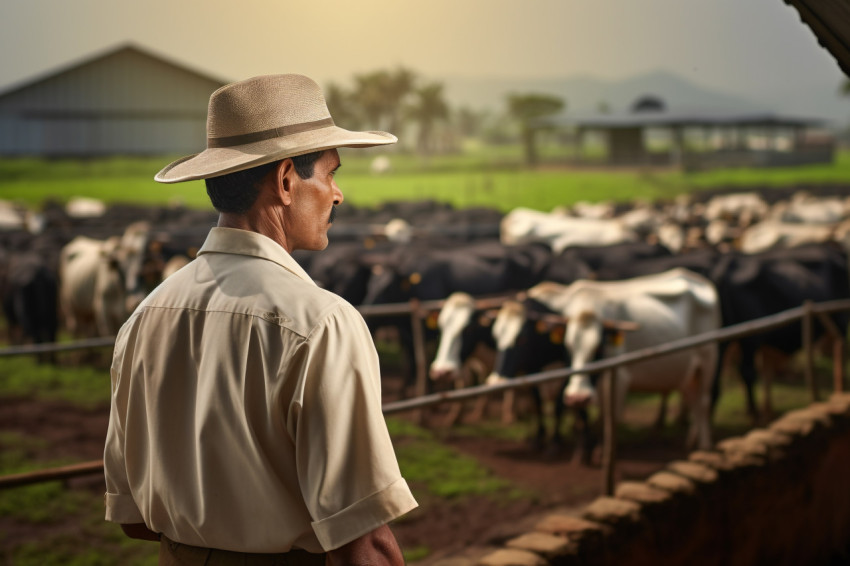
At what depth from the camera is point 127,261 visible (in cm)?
1239

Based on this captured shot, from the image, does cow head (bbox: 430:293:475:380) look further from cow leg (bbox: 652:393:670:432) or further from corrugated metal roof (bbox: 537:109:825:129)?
corrugated metal roof (bbox: 537:109:825:129)

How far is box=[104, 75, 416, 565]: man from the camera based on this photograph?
1.55 meters

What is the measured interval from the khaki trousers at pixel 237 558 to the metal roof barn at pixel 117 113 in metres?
25.4

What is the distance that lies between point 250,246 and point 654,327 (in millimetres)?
7101

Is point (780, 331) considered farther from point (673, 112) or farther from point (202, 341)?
point (673, 112)

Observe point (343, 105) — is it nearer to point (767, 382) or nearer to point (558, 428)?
point (767, 382)

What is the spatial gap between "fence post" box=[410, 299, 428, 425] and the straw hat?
7274mm

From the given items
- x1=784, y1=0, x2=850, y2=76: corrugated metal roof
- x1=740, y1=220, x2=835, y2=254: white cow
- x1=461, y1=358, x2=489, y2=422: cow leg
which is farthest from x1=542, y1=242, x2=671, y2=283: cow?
x1=784, y1=0, x2=850, y2=76: corrugated metal roof

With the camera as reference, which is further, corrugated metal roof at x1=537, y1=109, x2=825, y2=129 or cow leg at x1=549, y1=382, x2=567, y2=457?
corrugated metal roof at x1=537, y1=109, x2=825, y2=129

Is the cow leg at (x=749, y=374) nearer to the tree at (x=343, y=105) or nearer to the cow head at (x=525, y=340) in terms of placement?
the cow head at (x=525, y=340)

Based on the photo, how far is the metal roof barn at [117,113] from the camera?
25562 mm

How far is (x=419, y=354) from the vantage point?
9.83 metres

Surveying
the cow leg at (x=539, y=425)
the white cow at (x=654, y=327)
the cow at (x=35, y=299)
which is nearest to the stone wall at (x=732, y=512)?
the white cow at (x=654, y=327)

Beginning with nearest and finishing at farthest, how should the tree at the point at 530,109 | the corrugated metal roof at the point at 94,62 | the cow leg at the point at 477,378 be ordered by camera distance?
the cow leg at the point at 477,378
the corrugated metal roof at the point at 94,62
the tree at the point at 530,109
